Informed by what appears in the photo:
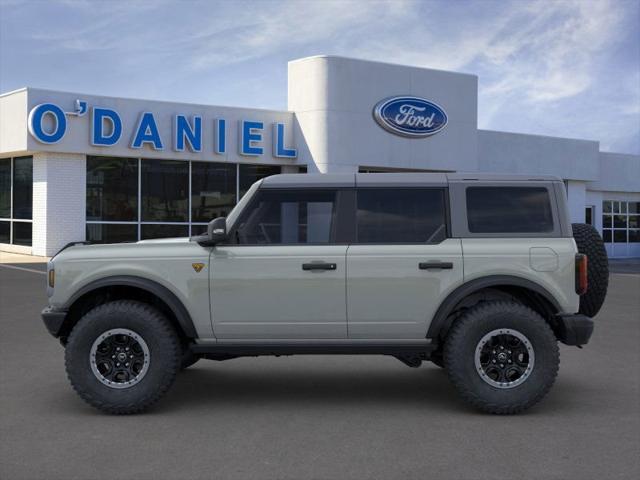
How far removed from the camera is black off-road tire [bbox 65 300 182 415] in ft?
19.3

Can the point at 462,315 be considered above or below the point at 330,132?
below

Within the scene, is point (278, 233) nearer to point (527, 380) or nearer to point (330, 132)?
point (527, 380)

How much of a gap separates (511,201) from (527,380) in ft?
4.67

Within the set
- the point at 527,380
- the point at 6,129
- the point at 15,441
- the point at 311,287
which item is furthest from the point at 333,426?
the point at 6,129

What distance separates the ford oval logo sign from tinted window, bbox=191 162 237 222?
18.9ft

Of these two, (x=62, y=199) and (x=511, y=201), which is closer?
(x=511, y=201)

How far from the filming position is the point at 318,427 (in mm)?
5535

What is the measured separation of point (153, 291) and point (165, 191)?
819 inches

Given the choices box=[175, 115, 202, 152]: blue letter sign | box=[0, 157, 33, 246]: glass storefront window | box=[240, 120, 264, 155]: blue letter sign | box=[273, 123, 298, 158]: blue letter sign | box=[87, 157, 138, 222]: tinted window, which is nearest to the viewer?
box=[87, 157, 138, 222]: tinted window

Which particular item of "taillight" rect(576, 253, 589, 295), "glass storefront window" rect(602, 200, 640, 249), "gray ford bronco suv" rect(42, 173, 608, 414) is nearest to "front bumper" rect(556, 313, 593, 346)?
"gray ford bronco suv" rect(42, 173, 608, 414)

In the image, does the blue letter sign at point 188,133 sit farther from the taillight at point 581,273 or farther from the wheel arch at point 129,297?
the taillight at point 581,273

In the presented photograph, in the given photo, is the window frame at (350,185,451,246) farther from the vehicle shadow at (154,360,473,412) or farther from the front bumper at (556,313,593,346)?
the vehicle shadow at (154,360,473,412)

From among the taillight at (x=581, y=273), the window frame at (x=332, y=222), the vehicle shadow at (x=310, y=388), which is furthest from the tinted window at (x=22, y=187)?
the taillight at (x=581, y=273)

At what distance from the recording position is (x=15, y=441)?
515cm
